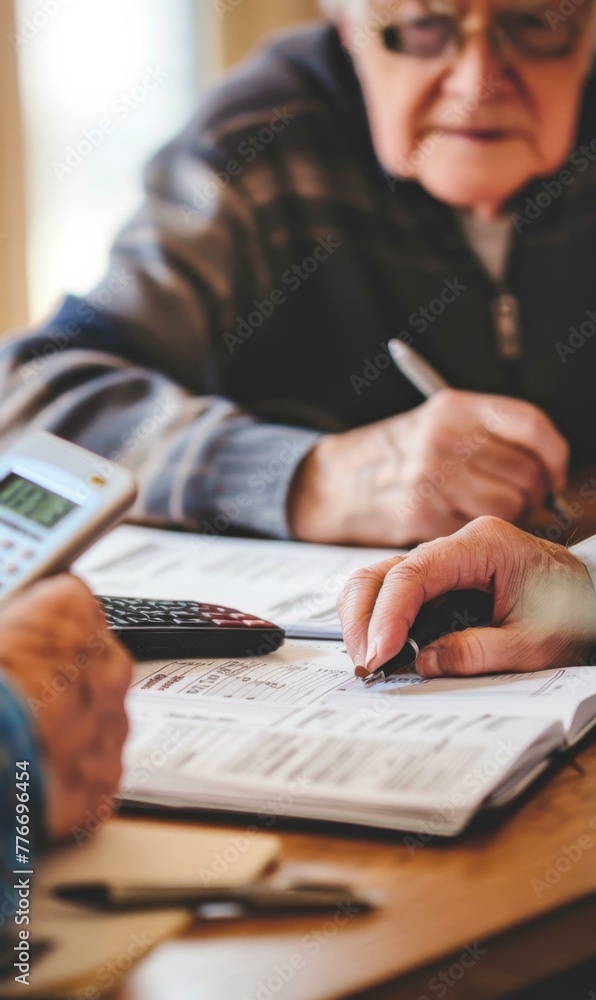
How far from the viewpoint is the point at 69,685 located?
31 cm

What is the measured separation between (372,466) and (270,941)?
1.84ft

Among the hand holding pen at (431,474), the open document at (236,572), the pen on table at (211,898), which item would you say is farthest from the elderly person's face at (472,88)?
the pen on table at (211,898)

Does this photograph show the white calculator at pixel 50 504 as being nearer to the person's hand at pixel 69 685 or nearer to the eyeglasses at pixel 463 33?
the person's hand at pixel 69 685

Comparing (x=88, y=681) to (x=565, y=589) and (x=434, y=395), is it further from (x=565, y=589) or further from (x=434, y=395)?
(x=434, y=395)

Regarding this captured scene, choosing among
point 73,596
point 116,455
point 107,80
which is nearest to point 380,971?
point 73,596

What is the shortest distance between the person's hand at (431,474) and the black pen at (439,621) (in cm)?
25

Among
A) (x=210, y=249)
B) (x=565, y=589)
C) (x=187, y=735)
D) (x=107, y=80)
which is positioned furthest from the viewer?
(x=107, y=80)

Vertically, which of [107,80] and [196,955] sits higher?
[107,80]

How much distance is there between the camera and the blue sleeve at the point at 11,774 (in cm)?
28

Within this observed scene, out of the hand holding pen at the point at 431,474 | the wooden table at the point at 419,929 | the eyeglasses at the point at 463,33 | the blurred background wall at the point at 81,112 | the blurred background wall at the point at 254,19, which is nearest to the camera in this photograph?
the wooden table at the point at 419,929

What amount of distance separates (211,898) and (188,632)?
0.72 ft

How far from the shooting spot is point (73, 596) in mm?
328

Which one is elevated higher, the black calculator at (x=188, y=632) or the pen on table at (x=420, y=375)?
the black calculator at (x=188, y=632)

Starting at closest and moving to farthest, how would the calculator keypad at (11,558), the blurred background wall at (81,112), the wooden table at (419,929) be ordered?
1. the wooden table at (419,929)
2. the calculator keypad at (11,558)
3. the blurred background wall at (81,112)
